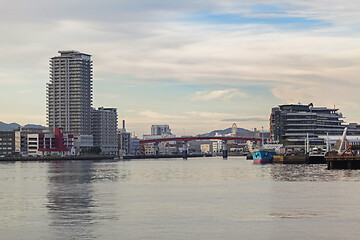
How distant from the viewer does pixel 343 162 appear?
12681cm

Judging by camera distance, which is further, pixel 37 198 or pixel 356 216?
pixel 37 198

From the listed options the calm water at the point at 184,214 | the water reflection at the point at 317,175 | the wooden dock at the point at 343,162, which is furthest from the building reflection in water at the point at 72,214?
the wooden dock at the point at 343,162

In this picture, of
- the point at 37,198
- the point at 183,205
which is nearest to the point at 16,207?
the point at 37,198

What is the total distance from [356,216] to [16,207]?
26.9m

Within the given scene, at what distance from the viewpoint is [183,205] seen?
168 feet

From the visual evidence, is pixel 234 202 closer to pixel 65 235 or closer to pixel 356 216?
pixel 356 216

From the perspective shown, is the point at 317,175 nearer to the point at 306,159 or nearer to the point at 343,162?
the point at 343,162

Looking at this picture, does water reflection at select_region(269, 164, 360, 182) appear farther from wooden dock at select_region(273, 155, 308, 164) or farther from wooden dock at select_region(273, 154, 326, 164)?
wooden dock at select_region(273, 155, 308, 164)

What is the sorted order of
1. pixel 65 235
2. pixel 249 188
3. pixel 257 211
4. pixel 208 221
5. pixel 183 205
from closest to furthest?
pixel 65 235 < pixel 208 221 < pixel 257 211 < pixel 183 205 < pixel 249 188

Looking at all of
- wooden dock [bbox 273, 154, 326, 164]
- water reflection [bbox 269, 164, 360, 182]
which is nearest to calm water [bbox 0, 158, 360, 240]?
water reflection [bbox 269, 164, 360, 182]

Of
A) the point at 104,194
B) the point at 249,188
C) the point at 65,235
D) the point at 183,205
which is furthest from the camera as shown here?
the point at 249,188

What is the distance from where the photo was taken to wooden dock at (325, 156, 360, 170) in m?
125

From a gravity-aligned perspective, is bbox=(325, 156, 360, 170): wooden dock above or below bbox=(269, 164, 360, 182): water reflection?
above

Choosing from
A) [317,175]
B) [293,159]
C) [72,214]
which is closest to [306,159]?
[293,159]
